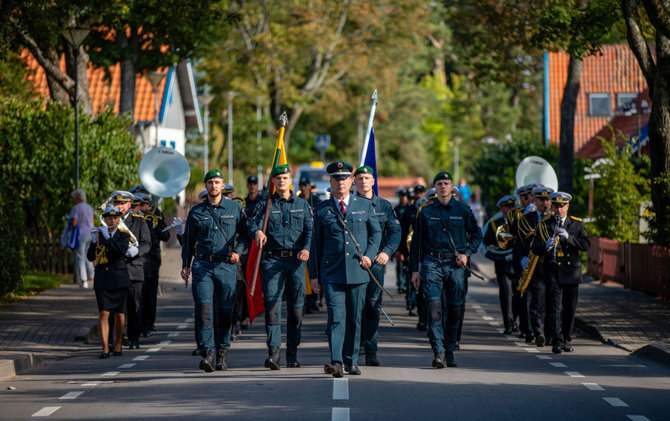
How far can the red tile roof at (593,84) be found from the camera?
50719 mm

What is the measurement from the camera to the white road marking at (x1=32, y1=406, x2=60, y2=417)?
9.70 m

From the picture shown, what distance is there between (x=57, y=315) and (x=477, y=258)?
21712mm

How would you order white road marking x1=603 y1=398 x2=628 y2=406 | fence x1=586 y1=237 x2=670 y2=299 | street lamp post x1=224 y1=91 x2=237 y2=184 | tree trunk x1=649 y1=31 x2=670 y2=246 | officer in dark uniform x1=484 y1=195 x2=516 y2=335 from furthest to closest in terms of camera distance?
street lamp post x1=224 y1=91 x2=237 y2=184, fence x1=586 y1=237 x2=670 y2=299, tree trunk x1=649 y1=31 x2=670 y2=246, officer in dark uniform x1=484 y1=195 x2=516 y2=335, white road marking x1=603 y1=398 x2=628 y2=406

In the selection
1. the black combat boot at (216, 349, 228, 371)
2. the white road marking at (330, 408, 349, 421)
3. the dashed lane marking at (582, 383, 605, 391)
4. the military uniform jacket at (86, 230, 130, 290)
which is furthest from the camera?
the military uniform jacket at (86, 230, 130, 290)

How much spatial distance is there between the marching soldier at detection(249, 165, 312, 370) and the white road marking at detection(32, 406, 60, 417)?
274cm

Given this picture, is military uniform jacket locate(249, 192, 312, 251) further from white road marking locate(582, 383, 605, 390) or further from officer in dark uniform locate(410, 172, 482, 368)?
white road marking locate(582, 383, 605, 390)

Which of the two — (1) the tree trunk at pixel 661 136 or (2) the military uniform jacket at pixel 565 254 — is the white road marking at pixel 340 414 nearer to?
(2) the military uniform jacket at pixel 565 254

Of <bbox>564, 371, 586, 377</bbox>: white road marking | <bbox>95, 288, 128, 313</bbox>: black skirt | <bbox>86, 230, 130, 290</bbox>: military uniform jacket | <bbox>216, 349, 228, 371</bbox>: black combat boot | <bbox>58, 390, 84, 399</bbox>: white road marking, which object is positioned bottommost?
<bbox>58, 390, 84, 399</bbox>: white road marking

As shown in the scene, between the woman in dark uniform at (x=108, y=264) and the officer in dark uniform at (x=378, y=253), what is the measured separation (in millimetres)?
3015

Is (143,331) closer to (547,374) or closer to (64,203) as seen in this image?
(547,374)

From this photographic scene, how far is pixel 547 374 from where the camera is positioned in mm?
12258

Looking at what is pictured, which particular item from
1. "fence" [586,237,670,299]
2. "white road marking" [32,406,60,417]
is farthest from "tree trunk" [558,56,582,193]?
"white road marking" [32,406,60,417]

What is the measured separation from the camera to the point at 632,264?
23328 millimetres

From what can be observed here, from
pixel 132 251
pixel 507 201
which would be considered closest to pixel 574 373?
pixel 507 201
